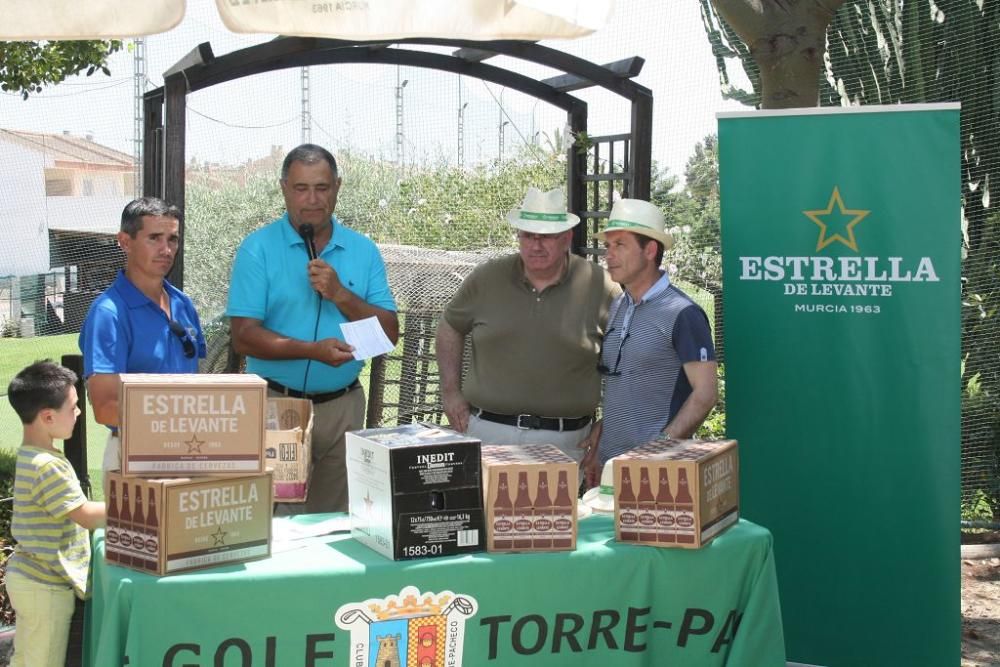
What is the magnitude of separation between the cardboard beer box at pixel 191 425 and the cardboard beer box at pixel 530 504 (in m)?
0.57

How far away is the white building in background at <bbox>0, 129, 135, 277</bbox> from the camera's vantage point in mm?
4887

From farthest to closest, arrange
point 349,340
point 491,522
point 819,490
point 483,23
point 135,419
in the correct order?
1. point 819,490
2. point 349,340
3. point 483,23
4. point 491,522
5. point 135,419

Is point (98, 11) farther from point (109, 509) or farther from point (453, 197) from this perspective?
point (453, 197)

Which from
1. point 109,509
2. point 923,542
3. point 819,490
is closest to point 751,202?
point 819,490

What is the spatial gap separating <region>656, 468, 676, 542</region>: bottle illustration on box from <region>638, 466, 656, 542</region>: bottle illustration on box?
0.01 metres

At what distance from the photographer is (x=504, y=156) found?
5938 millimetres

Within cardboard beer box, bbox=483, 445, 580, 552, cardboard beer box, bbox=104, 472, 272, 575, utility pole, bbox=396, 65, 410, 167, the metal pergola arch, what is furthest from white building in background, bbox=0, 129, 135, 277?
cardboard beer box, bbox=483, 445, 580, 552

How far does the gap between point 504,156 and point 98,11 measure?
3371mm

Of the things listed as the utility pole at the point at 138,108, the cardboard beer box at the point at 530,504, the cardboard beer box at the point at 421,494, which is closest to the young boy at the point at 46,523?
the cardboard beer box at the point at 421,494

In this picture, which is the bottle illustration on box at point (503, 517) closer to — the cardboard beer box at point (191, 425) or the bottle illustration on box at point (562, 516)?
the bottle illustration on box at point (562, 516)

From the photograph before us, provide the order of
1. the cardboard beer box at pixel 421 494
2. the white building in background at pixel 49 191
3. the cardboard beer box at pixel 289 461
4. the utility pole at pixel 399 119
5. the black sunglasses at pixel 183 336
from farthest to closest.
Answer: the utility pole at pixel 399 119 → the white building in background at pixel 49 191 → the black sunglasses at pixel 183 336 → the cardboard beer box at pixel 289 461 → the cardboard beer box at pixel 421 494

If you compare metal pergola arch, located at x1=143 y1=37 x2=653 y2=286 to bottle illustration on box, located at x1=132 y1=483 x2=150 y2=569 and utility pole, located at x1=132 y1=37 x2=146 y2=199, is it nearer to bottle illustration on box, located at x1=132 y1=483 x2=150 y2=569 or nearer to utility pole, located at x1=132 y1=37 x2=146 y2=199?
utility pole, located at x1=132 y1=37 x2=146 y2=199

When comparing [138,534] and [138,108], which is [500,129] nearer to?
[138,108]

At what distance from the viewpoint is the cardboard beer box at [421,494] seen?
258 cm
